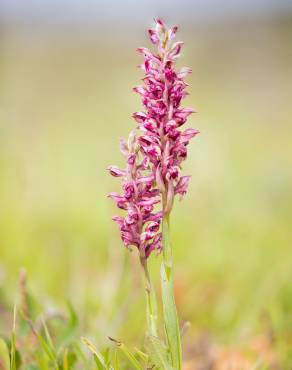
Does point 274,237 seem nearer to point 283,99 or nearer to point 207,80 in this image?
point 283,99

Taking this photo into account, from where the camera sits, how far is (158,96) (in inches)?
95.1

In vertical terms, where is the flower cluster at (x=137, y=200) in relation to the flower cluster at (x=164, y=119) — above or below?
below

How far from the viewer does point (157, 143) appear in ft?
7.96

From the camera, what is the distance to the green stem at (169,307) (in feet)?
8.06

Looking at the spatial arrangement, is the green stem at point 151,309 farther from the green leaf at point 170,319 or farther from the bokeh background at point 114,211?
the bokeh background at point 114,211

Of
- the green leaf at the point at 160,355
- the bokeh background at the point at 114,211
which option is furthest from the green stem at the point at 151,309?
the bokeh background at the point at 114,211

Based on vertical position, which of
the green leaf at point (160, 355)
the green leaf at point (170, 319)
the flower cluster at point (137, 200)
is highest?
the flower cluster at point (137, 200)

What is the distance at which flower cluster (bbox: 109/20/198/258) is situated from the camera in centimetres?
241

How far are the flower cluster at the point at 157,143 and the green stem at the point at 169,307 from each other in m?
0.06

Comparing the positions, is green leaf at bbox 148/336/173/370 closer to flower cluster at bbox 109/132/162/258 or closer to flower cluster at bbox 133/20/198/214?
flower cluster at bbox 109/132/162/258

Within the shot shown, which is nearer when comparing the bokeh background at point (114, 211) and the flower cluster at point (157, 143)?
the flower cluster at point (157, 143)

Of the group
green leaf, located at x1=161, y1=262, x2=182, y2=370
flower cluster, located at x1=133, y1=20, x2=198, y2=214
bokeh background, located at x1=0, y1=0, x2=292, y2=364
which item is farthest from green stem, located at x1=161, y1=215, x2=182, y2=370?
bokeh background, located at x1=0, y1=0, x2=292, y2=364

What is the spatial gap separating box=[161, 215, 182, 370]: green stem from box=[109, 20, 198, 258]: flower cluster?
0.19ft

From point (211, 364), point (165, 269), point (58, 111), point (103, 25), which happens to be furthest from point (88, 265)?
point (103, 25)
